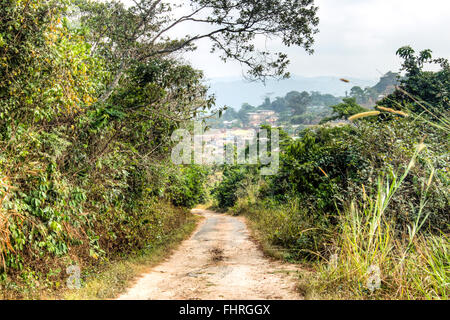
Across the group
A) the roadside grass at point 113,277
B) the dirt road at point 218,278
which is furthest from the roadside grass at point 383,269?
the roadside grass at point 113,277

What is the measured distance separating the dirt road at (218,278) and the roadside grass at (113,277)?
191mm

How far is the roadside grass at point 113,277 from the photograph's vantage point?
4.92 m

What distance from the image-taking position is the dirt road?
4965 mm

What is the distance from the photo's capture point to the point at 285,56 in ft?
29.9

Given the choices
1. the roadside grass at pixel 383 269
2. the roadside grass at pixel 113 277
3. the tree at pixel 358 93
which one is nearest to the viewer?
the roadside grass at pixel 383 269

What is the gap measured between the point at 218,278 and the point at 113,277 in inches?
73.5

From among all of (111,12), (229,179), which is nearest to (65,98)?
(111,12)

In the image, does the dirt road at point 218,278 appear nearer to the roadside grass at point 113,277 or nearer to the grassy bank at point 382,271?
the roadside grass at point 113,277

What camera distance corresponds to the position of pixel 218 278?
6.06 m

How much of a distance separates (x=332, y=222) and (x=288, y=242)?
4.90 feet

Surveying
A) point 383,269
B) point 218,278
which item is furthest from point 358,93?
point 383,269

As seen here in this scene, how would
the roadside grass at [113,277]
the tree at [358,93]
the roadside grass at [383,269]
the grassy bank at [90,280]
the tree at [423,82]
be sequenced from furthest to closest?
the tree at [358,93] < the tree at [423,82] < the roadside grass at [113,277] < the grassy bank at [90,280] < the roadside grass at [383,269]
